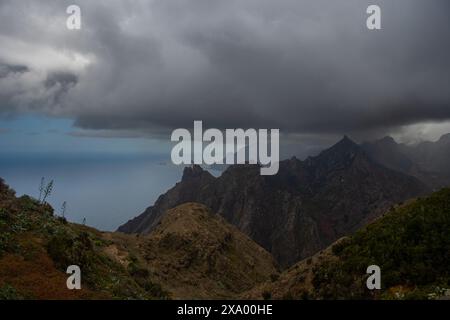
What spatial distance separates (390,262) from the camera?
1212 inches

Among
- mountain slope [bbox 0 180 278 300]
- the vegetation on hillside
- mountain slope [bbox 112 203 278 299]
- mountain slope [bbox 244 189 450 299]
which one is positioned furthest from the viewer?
mountain slope [bbox 112 203 278 299]

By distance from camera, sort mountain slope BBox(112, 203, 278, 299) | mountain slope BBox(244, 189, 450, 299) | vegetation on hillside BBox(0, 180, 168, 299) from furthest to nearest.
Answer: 1. mountain slope BBox(112, 203, 278, 299)
2. mountain slope BBox(244, 189, 450, 299)
3. vegetation on hillside BBox(0, 180, 168, 299)

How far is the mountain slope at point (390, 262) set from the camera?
92.1 ft

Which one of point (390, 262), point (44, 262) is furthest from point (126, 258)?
point (390, 262)

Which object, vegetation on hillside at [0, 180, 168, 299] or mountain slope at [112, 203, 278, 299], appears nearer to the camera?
vegetation on hillside at [0, 180, 168, 299]

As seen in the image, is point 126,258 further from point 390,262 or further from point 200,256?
point 390,262

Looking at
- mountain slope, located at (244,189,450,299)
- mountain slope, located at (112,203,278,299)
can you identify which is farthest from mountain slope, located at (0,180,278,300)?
mountain slope, located at (244,189,450,299)

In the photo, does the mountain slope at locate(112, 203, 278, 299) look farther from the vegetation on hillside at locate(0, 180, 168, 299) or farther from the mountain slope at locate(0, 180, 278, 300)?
the vegetation on hillside at locate(0, 180, 168, 299)

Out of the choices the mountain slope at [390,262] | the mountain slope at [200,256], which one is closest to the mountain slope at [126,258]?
the mountain slope at [200,256]

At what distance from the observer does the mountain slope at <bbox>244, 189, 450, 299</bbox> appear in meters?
28.1

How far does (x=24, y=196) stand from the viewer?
1681 inches
